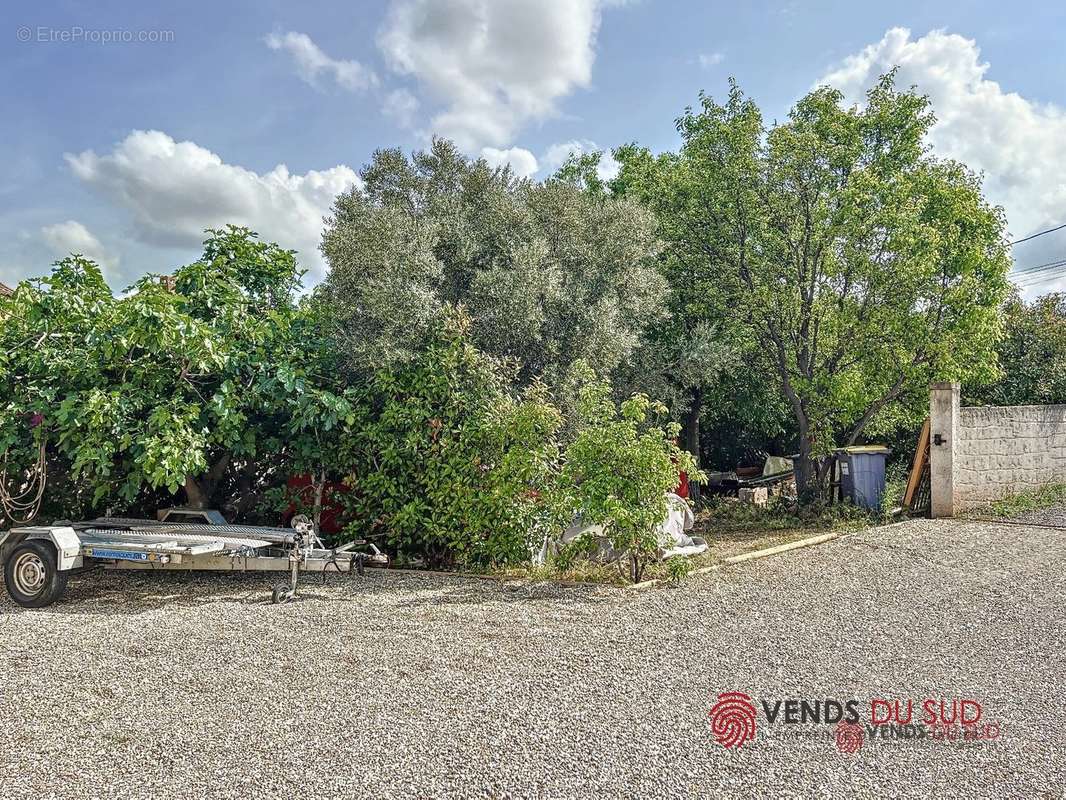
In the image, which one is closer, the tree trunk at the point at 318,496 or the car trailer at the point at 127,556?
the car trailer at the point at 127,556

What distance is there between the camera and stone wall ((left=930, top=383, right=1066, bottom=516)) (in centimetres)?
965

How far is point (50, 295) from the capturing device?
21.5ft

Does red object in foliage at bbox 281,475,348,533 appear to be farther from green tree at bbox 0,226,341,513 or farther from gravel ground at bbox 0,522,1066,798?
gravel ground at bbox 0,522,1066,798

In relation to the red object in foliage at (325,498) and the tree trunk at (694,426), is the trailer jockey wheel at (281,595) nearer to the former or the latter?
the red object in foliage at (325,498)

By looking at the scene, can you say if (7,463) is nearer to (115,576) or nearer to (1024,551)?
(115,576)

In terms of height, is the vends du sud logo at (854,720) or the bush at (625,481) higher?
the bush at (625,481)

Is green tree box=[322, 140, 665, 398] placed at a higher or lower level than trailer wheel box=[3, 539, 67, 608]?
higher

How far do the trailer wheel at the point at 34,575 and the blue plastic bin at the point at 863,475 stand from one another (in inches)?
374

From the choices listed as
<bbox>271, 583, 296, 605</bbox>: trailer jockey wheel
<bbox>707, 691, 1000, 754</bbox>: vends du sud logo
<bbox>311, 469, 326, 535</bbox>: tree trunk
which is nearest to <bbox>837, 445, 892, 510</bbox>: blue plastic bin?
<bbox>707, 691, 1000, 754</bbox>: vends du sud logo

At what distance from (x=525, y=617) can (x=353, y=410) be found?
9.34ft

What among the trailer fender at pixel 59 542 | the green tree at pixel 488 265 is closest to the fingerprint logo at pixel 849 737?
the green tree at pixel 488 265

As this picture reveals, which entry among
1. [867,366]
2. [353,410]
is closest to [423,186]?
[353,410]

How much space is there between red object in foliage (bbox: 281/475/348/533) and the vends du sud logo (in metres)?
4.89

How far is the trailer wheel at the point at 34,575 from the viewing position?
5.72 m
